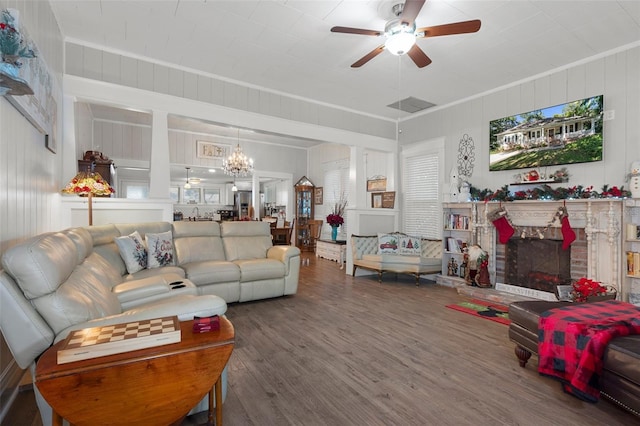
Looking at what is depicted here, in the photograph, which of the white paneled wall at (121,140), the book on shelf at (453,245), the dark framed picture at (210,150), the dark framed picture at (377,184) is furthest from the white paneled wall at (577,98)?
the white paneled wall at (121,140)

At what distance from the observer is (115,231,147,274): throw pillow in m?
3.49

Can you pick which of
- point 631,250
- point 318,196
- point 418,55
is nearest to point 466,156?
point 631,250

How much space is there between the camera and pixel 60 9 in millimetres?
3156

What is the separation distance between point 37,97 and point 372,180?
6059 millimetres

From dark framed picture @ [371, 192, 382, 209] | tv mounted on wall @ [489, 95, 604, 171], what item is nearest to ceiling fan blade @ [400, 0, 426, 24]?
tv mounted on wall @ [489, 95, 604, 171]

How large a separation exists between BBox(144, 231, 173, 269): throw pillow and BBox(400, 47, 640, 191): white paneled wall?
458 centimetres

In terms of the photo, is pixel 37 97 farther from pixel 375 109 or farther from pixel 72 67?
pixel 375 109

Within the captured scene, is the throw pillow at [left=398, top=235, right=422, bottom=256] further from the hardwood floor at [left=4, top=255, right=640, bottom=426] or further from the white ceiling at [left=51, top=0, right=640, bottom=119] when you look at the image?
the white ceiling at [left=51, top=0, right=640, bottom=119]

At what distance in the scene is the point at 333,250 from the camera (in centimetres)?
760

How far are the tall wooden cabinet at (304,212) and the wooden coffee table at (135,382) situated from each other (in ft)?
25.3

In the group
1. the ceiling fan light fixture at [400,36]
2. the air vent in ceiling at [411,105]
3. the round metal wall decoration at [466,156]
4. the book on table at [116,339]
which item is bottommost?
the book on table at [116,339]

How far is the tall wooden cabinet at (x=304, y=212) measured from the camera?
30.1ft

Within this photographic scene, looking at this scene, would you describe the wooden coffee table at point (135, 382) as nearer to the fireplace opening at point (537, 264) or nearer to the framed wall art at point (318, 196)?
the fireplace opening at point (537, 264)

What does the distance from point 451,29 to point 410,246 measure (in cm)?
376
